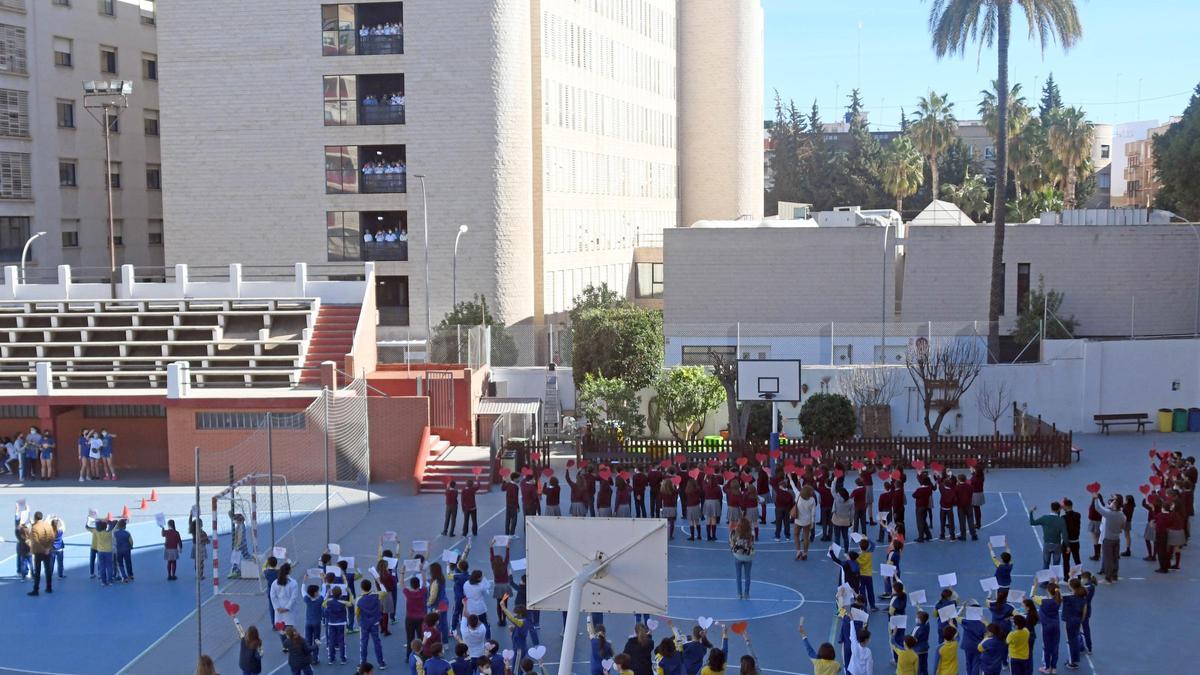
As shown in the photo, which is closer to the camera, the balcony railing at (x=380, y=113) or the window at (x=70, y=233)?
the balcony railing at (x=380, y=113)

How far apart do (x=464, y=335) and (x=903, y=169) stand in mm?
53070

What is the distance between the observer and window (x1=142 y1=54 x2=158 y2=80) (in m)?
64.5

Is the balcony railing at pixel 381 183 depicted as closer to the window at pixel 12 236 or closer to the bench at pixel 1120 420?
the window at pixel 12 236

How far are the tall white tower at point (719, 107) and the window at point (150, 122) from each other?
33740 mm

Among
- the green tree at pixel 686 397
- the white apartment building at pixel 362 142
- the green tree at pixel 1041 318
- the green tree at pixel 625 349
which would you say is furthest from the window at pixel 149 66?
the green tree at pixel 1041 318

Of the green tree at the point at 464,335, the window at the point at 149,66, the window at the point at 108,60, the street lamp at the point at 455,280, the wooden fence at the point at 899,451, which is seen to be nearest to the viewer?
the wooden fence at the point at 899,451

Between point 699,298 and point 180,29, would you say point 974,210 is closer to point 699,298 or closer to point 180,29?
point 699,298

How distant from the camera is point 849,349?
4519cm

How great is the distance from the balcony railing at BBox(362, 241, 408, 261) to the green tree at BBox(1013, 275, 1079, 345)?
25070mm

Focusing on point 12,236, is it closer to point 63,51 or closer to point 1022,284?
point 63,51

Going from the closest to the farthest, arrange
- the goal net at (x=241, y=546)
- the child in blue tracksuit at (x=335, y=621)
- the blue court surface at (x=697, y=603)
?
the child in blue tracksuit at (x=335, y=621) → the blue court surface at (x=697, y=603) → the goal net at (x=241, y=546)

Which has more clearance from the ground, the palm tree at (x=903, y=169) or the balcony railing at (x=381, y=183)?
the palm tree at (x=903, y=169)

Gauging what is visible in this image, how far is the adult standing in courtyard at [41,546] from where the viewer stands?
25.4 meters

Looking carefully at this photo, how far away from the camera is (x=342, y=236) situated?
55031mm
